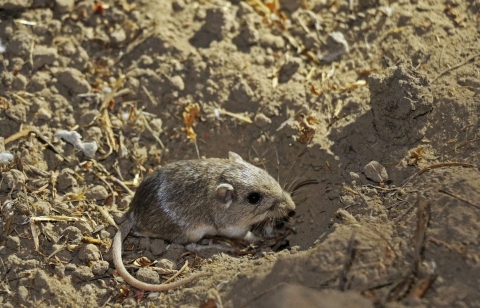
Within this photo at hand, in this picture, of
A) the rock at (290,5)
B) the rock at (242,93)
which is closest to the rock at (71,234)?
the rock at (242,93)

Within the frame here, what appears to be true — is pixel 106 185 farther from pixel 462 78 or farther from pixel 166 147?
pixel 462 78

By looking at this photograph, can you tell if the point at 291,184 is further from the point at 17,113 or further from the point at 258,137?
the point at 17,113

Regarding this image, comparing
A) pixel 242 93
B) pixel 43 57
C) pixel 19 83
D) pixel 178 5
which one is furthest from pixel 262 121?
pixel 19 83

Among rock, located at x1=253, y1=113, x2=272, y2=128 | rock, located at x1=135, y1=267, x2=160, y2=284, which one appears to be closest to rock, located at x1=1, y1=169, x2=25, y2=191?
rock, located at x1=135, y1=267, x2=160, y2=284

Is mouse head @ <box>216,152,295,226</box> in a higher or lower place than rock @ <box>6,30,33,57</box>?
lower

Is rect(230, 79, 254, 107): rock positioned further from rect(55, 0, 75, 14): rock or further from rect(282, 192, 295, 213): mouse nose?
rect(55, 0, 75, 14): rock

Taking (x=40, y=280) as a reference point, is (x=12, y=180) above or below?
above
